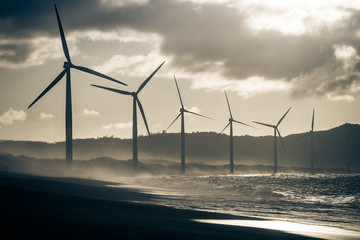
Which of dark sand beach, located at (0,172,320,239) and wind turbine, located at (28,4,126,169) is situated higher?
wind turbine, located at (28,4,126,169)

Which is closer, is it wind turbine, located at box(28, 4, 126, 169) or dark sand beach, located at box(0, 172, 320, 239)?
dark sand beach, located at box(0, 172, 320, 239)

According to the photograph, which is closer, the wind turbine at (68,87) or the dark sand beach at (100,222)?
the dark sand beach at (100,222)

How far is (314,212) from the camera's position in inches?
1061

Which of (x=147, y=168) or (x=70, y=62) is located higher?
(x=70, y=62)

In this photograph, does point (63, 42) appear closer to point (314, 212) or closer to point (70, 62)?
point (70, 62)

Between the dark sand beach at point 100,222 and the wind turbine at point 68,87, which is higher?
the wind turbine at point 68,87

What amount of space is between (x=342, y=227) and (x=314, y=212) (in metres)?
6.97

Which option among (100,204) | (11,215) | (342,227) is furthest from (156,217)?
(342,227)

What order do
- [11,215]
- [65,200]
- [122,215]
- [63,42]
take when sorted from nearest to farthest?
[11,215], [122,215], [65,200], [63,42]

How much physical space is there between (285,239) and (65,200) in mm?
10822

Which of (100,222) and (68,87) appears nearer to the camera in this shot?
(100,222)

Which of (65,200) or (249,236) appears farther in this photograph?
(65,200)

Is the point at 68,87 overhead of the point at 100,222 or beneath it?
overhead

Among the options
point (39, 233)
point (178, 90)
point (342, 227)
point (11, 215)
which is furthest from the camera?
point (178, 90)
